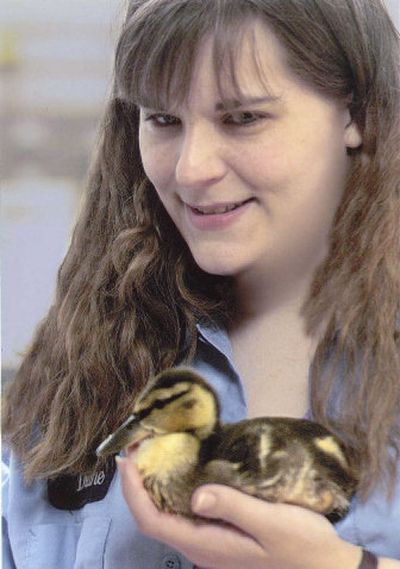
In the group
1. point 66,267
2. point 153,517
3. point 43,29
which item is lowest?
point 153,517

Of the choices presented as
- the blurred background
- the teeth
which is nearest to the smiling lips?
the teeth

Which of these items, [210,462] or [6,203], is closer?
[210,462]

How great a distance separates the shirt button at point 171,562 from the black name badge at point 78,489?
66 mm

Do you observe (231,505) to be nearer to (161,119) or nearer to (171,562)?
(171,562)

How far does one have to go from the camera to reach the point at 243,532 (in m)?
0.55

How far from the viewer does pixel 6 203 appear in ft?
2.19

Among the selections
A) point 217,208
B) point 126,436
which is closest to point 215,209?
point 217,208

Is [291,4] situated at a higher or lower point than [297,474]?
higher

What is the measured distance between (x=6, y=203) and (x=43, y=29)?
0.12 metres

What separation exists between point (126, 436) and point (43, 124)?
227 millimetres

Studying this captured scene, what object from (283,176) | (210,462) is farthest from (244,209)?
(210,462)

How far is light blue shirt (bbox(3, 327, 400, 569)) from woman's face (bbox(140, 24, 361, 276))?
0.21ft

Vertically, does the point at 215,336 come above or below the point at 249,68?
below

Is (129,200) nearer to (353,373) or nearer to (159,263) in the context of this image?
(159,263)
